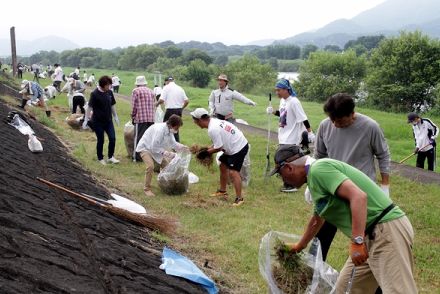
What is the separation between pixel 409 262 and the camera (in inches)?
114

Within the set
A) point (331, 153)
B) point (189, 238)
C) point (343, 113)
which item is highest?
point (343, 113)

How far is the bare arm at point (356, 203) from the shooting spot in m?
2.68

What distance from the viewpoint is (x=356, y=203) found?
2680mm

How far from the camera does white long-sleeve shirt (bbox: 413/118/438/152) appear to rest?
9.47 meters

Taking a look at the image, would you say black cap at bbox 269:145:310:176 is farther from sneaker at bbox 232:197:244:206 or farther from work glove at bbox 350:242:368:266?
sneaker at bbox 232:197:244:206

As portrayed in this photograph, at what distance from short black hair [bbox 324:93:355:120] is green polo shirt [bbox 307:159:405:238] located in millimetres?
931

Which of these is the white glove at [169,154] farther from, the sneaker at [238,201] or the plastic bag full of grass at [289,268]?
the plastic bag full of grass at [289,268]

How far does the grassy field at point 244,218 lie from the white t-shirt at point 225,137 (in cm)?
89

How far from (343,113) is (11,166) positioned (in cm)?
433

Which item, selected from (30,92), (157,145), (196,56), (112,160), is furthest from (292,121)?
(196,56)

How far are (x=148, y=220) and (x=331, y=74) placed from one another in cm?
3574

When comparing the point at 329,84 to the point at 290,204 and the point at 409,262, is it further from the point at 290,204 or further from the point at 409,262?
the point at 409,262

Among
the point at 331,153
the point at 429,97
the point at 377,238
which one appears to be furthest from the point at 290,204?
the point at 429,97

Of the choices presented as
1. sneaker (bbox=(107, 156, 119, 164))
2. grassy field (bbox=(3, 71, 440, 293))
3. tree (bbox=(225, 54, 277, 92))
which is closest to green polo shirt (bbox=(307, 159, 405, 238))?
grassy field (bbox=(3, 71, 440, 293))
